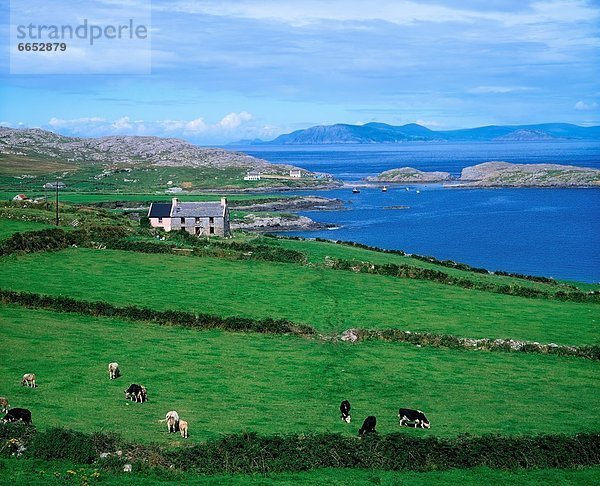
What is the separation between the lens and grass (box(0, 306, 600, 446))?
91.1ft

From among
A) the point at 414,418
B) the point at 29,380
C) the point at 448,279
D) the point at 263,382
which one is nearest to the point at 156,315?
the point at 263,382

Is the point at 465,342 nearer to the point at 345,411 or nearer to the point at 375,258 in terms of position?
the point at 345,411

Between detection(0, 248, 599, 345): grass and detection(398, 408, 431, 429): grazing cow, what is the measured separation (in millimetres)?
16580

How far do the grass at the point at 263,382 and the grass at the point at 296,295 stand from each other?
4286 mm

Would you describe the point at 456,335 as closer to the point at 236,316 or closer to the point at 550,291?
the point at 236,316

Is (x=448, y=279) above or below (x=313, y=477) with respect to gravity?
above

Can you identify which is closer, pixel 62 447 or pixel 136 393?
pixel 62 447

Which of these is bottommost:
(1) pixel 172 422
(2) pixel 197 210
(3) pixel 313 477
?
(3) pixel 313 477

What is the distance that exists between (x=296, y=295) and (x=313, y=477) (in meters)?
29.7

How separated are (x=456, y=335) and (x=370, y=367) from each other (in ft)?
30.6

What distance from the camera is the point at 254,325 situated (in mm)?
44625

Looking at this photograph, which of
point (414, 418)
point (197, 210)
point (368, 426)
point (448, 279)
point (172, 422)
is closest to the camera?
point (172, 422)

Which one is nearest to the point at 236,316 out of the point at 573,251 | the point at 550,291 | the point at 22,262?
the point at 22,262

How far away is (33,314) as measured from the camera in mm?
43250
